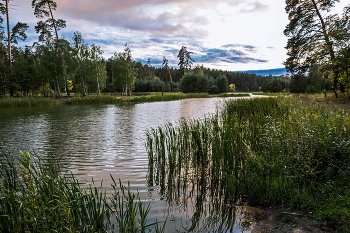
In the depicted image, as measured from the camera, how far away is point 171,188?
5.55m

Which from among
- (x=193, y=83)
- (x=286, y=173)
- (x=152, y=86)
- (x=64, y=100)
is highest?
(x=193, y=83)

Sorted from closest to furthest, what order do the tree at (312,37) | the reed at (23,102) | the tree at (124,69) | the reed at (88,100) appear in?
the tree at (312,37), the reed at (23,102), the reed at (88,100), the tree at (124,69)

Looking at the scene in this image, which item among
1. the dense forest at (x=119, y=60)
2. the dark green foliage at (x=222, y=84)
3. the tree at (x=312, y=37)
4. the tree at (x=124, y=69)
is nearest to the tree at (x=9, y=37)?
the dense forest at (x=119, y=60)

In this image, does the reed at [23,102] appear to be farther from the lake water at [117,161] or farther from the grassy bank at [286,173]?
the grassy bank at [286,173]

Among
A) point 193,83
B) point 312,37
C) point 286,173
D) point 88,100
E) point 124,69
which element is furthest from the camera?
point 193,83

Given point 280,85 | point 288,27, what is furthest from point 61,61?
point 280,85

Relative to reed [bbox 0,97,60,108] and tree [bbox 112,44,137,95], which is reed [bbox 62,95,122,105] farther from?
tree [bbox 112,44,137,95]

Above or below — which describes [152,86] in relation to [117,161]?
above

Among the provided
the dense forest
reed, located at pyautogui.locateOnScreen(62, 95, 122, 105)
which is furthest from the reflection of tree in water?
reed, located at pyautogui.locateOnScreen(62, 95, 122, 105)

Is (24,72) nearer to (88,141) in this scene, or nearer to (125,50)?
(125,50)

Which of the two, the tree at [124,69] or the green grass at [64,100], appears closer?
the green grass at [64,100]

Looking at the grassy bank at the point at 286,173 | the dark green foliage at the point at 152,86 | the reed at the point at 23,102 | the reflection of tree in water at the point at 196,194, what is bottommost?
the reflection of tree in water at the point at 196,194

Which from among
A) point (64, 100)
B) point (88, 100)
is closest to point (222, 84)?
point (88, 100)

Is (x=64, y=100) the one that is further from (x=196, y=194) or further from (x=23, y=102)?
(x=196, y=194)
